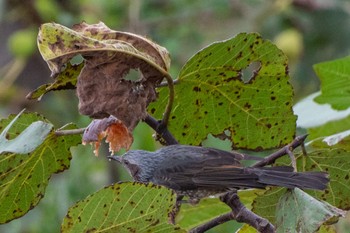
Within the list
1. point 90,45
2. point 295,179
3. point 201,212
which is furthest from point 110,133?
point 201,212

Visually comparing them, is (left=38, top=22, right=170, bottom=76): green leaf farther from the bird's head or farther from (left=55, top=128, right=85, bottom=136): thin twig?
the bird's head

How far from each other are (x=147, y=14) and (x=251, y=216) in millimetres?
3442

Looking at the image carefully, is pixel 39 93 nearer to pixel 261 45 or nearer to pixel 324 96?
pixel 261 45

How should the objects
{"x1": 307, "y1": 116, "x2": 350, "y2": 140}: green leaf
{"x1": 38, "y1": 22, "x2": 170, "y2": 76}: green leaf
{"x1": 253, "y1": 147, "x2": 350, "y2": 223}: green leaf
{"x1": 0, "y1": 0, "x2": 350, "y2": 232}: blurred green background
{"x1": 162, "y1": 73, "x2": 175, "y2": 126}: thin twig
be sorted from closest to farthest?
{"x1": 38, "y1": 22, "x2": 170, "y2": 76}: green leaf < {"x1": 162, "y1": 73, "x2": 175, "y2": 126}: thin twig < {"x1": 253, "y1": 147, "x2": 350, "y2": 223}: green leaf < {"x1": 307, "y1": 116, "x2": 350, "y2": 140}: green leaf < {"x1": 0, "y1": 0, "x2": 350, "y2": 232}: blurred green background

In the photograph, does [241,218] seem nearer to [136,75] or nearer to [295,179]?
Answer: [295,179]

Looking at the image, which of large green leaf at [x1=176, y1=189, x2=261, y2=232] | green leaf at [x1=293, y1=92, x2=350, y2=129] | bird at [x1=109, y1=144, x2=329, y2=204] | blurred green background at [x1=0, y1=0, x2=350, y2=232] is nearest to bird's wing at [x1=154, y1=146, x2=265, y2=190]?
bird at [x1=109, y1=144, x2=329, y2=204]

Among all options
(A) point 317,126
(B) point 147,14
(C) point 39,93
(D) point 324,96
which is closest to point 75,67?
(C) point 39,93

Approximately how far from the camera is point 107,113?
1.22 m

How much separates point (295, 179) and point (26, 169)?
448mm

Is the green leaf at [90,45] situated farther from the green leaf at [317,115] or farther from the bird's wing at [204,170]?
the green leaf at [317,115]

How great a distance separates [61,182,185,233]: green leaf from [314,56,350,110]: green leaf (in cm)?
60

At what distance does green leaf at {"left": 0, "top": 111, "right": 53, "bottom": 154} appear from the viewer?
119cm

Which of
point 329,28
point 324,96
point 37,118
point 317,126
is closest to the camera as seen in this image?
point 37,118

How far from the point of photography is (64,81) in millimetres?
1259
